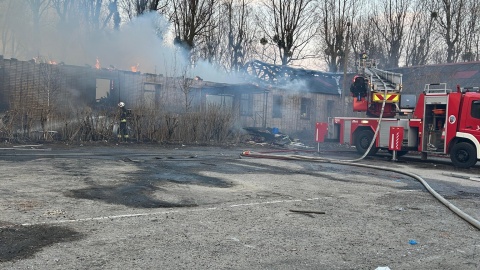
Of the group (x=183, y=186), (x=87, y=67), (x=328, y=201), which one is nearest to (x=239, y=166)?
(x=183, y=186)

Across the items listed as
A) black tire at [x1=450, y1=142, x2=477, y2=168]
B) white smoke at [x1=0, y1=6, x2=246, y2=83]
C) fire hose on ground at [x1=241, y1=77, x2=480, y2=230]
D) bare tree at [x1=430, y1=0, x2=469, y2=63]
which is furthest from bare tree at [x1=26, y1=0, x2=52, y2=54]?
bare tree at [x1=430, y1=0, x2=469, y2=63]

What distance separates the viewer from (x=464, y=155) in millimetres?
13703

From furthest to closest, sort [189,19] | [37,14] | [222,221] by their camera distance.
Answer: [189,19] < [37,14] < [222,221]

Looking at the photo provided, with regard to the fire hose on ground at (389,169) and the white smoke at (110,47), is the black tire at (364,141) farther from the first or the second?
the white smoke at (110,47)

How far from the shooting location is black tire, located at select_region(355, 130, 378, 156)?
1663 cm

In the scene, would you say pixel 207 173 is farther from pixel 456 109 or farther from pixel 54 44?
pixel 54 44

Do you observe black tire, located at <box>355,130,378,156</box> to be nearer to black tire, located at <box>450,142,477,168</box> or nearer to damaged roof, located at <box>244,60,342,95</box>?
black tire, located at <box>450,142,477,168</box>

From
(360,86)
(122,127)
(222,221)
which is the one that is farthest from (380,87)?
(222,221)

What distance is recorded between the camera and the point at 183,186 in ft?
26.5

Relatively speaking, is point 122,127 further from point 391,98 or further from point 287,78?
point 287,78

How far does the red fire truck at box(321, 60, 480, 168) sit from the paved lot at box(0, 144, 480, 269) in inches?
175

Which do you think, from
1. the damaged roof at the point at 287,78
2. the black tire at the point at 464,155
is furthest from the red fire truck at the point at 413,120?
the damaged roof at the point at 287,78

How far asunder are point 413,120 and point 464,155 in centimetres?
219

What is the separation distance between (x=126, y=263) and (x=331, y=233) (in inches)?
103
